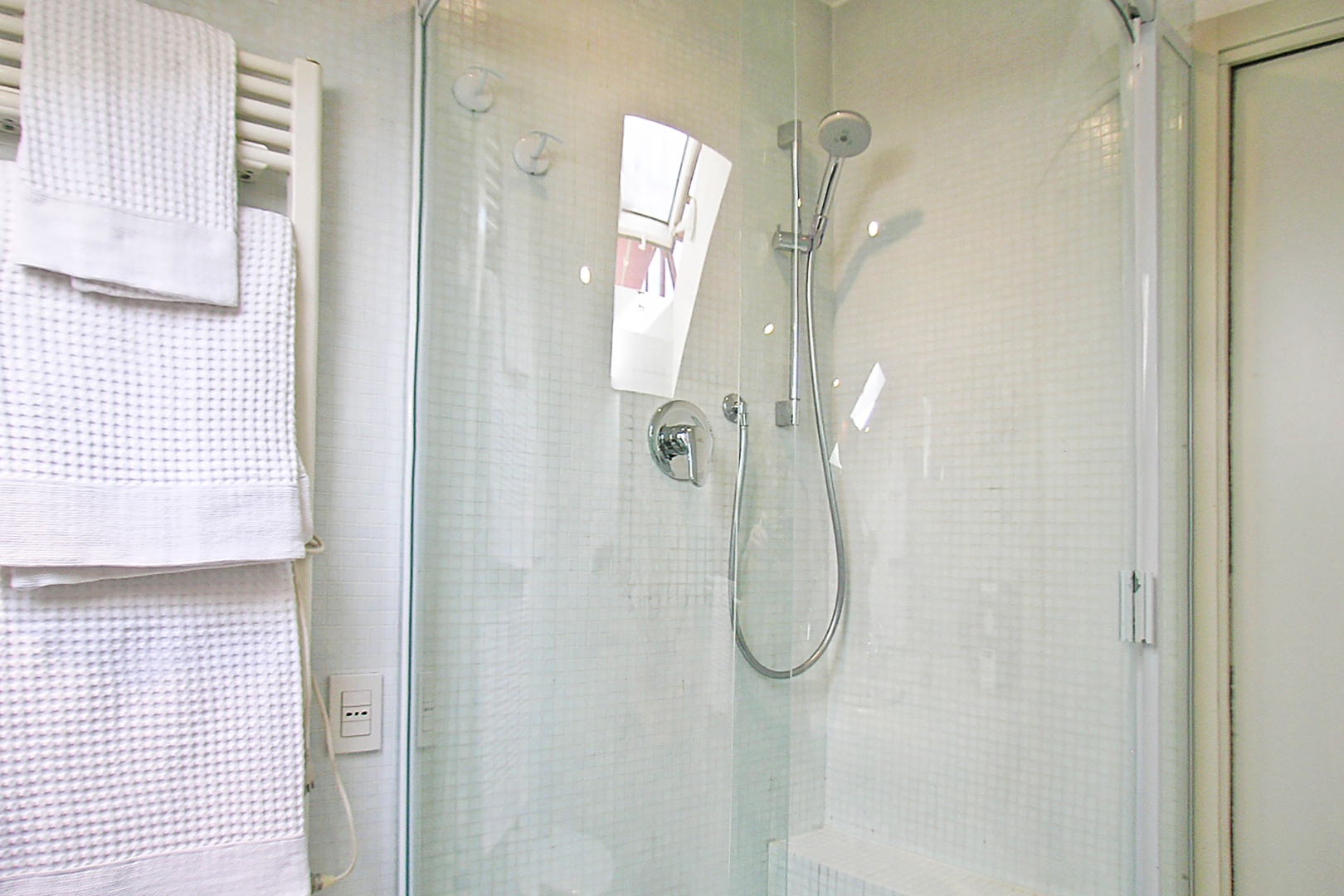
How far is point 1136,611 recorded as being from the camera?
4.47ft

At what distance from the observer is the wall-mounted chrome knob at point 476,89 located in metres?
1.25

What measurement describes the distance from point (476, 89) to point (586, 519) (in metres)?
0.63

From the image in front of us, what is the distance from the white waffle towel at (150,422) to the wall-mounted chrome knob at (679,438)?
1.53 feet

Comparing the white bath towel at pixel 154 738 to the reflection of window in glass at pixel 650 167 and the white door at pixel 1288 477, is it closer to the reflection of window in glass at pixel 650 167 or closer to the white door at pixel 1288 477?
the reflection of window in glass at pixel 650 167

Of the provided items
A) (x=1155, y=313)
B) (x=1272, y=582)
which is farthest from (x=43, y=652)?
(x=1272, y=582)

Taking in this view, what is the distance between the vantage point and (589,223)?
119 centimetres

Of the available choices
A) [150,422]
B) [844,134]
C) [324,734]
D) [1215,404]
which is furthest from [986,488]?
[150,422]

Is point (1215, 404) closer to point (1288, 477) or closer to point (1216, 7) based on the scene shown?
point (1288, 477)

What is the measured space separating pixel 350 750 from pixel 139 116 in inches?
34.7

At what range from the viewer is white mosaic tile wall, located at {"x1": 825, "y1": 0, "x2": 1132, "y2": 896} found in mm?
1324

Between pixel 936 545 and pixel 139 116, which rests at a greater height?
pixel 139 116

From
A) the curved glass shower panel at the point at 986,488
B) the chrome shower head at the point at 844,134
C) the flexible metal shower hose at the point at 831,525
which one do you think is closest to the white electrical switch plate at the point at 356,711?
the flexible metal shower hose at the point at 831,525

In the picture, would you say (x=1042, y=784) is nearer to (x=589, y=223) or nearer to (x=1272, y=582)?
(x=1272, y=582)

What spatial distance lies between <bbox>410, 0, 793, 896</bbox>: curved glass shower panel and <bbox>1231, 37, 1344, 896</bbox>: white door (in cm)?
80
